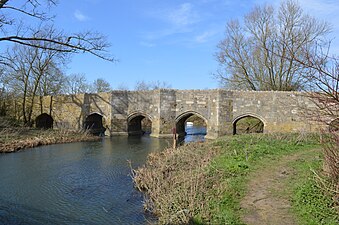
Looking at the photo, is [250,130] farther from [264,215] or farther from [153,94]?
[264,215]

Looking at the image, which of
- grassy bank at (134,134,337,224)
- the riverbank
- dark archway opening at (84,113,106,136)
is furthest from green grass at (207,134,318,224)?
dark archway opening at (84,113,106,136)

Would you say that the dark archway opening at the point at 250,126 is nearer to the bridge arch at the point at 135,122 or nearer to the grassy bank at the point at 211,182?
the bridge arch at the point at 135,122

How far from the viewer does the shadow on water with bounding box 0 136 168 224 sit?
642 cm

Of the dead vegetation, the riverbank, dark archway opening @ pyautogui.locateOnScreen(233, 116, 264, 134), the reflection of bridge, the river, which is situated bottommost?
the river

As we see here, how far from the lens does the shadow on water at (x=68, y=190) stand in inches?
253

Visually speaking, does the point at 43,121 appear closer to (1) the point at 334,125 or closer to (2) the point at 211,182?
(2) the point at 211,182

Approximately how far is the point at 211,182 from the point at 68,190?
4165 millimetres

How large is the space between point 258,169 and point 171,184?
2.23 meters

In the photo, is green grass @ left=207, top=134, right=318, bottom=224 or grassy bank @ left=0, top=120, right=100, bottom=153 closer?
green grass @ left=207, top=134, right=318, bottom=224

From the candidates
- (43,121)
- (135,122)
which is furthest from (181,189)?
(43,121)

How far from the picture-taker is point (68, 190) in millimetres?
8297

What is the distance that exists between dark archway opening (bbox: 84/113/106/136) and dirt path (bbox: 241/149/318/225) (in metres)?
18.4

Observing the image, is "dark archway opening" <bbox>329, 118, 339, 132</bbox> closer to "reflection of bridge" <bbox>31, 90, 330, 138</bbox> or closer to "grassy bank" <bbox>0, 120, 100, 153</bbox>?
"grassy bank" <bbox>0, 120, 100, 153</bbox>

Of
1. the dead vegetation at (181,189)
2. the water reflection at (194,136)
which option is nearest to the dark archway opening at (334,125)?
the dead vegetation at (181,189)
